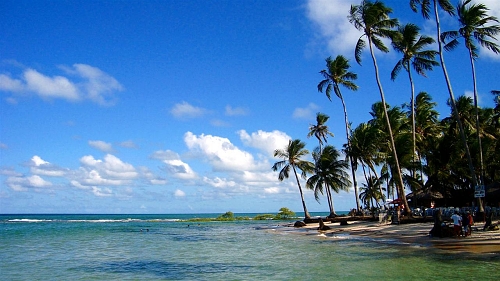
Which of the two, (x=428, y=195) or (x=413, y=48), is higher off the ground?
(x=413, y=48)

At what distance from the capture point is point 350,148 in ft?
137

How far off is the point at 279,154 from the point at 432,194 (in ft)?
58.3

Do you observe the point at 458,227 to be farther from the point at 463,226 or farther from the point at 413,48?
the point at 413,48

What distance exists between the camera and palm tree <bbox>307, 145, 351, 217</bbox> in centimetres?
4631

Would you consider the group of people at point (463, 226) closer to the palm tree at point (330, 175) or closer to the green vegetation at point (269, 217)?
the palm tree at point (330, 175)

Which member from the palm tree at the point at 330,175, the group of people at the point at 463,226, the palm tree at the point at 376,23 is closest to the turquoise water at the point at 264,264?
the group of people at the point at 463,226

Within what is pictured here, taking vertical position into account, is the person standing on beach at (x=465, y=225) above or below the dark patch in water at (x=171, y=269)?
above

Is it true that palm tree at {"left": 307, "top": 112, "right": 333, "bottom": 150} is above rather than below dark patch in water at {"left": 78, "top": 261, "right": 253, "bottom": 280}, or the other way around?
above

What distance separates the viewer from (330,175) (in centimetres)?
4681

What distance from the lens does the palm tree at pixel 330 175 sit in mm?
46312

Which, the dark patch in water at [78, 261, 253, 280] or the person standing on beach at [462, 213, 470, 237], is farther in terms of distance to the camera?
the person standing on beach at [462, 213, 470, 237]

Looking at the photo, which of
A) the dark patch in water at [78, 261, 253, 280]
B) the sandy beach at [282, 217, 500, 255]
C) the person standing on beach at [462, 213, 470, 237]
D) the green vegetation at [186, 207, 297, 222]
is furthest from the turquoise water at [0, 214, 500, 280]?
the green vegetation at [186, 207, 297, 222]

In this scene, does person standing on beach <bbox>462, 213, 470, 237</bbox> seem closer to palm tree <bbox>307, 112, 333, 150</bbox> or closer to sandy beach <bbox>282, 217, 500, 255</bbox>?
sandy beach <bbox>282, 217, 500, 255</bbox>

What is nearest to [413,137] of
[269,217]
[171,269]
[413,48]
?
[413,48]
